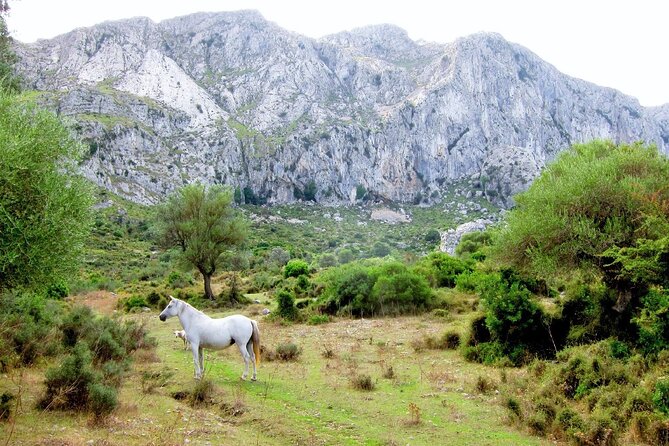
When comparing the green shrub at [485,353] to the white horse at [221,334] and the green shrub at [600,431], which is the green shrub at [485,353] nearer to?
the green shrub at [600,431]

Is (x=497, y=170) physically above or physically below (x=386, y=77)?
below

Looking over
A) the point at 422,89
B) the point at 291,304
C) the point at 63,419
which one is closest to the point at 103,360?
the point at 63,419

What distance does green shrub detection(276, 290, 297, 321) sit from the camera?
27469 millimetres

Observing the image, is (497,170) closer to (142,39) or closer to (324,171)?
Result: (324,171)

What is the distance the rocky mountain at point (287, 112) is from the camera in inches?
5217

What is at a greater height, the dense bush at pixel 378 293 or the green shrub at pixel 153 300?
the dense bush at pixel 378 293

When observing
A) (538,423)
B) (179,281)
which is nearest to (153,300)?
(179,281)

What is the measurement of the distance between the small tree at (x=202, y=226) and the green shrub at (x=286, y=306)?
9.31m

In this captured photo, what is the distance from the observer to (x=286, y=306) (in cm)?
2792

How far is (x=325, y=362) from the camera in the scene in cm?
1673

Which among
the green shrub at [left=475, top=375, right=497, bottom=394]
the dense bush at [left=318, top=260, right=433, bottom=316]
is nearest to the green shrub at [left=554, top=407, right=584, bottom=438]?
the green shrub at [left=475, top=375, right=497, bottom=394]

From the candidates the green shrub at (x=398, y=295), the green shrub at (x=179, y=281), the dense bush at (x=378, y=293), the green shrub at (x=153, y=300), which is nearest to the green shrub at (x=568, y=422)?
the dense bush at (x=378, y=293)

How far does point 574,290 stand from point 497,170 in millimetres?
149644

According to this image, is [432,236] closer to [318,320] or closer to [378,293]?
[378,293]
